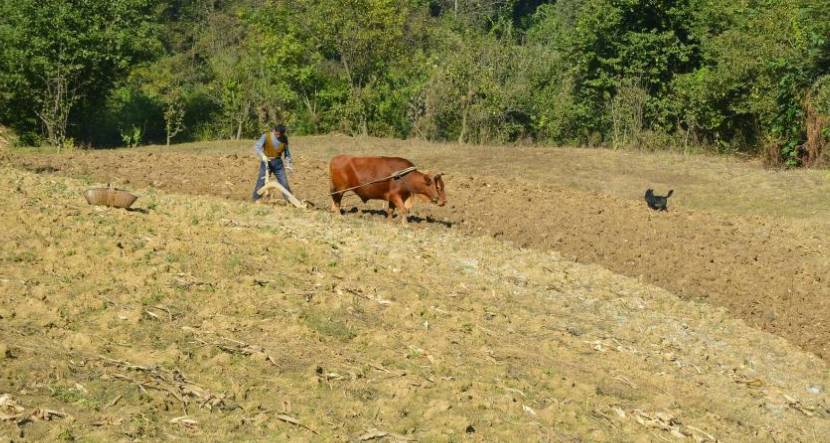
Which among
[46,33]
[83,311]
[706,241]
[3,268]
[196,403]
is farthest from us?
[46,33]

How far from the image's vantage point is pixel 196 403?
820 cm

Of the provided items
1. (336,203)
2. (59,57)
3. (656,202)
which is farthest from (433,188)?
(59,57)

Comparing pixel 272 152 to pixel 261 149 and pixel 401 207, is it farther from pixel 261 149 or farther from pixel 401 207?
pixel 401 207

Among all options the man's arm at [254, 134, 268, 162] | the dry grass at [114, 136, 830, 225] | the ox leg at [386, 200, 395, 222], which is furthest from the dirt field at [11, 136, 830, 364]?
the man's arm at [254, 134, 268, 162]

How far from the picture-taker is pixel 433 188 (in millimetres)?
16703

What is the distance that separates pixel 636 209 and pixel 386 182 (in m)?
6.26

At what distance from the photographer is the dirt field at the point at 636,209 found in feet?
52.4

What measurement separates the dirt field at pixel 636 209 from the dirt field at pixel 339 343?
132 cm

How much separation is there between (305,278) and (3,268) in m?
3.26

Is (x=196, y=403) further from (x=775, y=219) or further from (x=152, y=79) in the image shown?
(x=152, y=79)

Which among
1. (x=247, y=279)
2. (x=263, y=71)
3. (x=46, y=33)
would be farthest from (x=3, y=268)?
(x=263, y=71)

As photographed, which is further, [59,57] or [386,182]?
[59,57]

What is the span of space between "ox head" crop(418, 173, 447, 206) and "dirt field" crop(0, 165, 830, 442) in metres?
1.14

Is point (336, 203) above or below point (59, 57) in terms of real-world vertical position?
below
